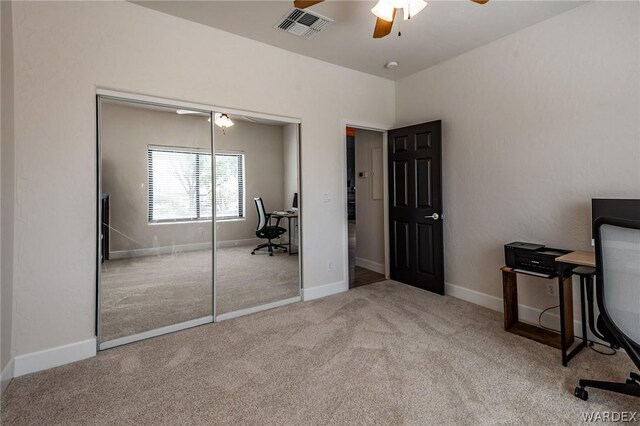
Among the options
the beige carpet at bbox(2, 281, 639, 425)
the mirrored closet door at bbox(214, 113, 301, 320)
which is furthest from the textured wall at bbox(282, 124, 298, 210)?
the beige carpet at bbox(2, 281, 639, 425)

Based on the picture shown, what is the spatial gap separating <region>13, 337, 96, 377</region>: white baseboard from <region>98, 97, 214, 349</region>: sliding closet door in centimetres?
13

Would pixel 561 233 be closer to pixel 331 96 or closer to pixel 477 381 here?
pixel 477 381

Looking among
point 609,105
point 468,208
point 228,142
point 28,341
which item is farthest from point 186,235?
point 609,105

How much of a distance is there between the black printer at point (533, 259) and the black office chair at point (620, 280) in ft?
3.12

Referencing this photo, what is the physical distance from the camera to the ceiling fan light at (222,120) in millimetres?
3111

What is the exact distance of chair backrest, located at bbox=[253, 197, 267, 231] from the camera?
11.3ft

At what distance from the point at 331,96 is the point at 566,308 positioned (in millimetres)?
3231

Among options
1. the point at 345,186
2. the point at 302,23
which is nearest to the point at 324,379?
the point at 345,186

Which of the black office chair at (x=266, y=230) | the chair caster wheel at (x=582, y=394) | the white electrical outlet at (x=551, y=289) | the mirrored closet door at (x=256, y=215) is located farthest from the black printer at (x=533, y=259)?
the black office chair at (x=266, y=230)

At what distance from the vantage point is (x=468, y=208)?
142 inches

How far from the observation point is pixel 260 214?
11.4ft

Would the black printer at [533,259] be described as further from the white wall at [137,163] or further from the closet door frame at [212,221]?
the white wall at [137,163]

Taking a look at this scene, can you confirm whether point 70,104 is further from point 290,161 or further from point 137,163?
point 290,161

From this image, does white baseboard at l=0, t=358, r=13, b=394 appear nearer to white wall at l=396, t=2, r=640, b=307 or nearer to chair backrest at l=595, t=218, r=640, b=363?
chair backrest at l=595, t=218, r=640, b=363
